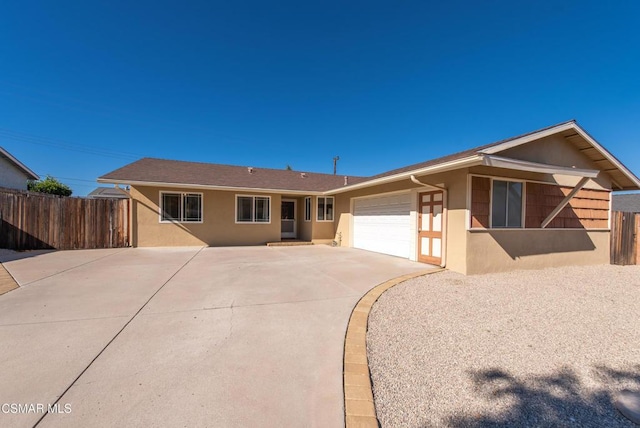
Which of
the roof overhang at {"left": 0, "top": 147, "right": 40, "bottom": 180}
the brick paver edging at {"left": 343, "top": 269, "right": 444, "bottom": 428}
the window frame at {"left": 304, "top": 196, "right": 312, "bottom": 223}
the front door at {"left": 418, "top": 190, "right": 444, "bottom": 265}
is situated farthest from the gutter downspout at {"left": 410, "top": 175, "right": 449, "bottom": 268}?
the roof overhang at {"left": 0, "top": 147, "right": 40, "bottom": 180}

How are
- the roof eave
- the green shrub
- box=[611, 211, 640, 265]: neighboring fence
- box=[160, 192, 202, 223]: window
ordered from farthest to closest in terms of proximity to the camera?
1. the green shrub
2. box=[160, 192, 202, 223]: window
3. the roof eave
4. box=[611, 211, 640, 265]: neighboring fence

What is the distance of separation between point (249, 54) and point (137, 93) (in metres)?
6.51

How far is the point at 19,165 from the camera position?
15539 mm

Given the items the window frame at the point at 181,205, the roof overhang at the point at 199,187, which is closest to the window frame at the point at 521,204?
the roof overhang at the point at 199,187

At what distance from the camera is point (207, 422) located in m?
1.92

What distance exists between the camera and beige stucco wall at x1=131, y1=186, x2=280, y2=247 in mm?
11320

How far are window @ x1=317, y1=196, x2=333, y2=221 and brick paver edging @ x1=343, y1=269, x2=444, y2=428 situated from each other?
33.8 feet

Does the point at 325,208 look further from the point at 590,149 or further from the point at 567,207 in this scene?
the point at 590,149

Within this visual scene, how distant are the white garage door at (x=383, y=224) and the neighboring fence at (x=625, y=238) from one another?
7579 millimetres

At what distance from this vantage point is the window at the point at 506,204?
293 inches

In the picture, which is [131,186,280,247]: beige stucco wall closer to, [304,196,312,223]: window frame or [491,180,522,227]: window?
[304,196,312,223]: window frame

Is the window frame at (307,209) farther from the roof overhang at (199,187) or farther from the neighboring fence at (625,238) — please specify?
the neighboring fence at (625,238)

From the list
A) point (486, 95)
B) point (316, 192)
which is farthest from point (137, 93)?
point (486, 95)

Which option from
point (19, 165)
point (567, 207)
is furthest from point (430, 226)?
point (19, 165)
